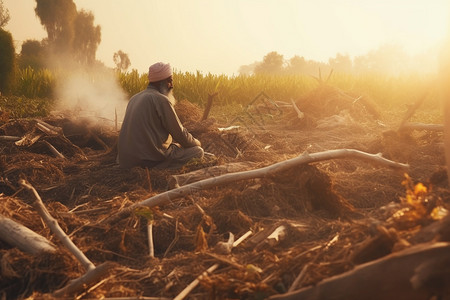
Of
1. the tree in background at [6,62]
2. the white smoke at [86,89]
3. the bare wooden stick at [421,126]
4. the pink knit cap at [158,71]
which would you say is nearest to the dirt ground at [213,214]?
the bare wooden stick at [421,126]

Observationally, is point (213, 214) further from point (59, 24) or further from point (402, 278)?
point (59, 24)

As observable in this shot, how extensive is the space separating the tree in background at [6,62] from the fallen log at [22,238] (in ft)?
37.9

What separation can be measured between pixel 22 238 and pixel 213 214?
154 cm

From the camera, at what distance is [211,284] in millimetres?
2496

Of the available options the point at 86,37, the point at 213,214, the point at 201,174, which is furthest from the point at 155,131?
the point at 86,37

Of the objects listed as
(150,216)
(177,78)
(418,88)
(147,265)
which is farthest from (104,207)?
(418,88)

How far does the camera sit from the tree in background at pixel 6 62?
13.8 meters

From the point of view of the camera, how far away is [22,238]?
331cm

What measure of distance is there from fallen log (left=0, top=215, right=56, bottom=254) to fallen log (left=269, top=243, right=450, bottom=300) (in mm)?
1946

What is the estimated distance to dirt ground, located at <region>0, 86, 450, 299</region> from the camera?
2.59 meters

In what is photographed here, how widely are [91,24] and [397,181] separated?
180 ft

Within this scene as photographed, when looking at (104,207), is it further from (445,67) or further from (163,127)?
(445,67)

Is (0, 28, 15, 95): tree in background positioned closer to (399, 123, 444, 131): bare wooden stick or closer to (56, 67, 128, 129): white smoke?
(56, 67, 128, 129): white smoke

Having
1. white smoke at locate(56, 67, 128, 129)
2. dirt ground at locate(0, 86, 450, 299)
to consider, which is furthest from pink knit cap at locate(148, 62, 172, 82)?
white smoke at locate(56, 67, 128, 129)
